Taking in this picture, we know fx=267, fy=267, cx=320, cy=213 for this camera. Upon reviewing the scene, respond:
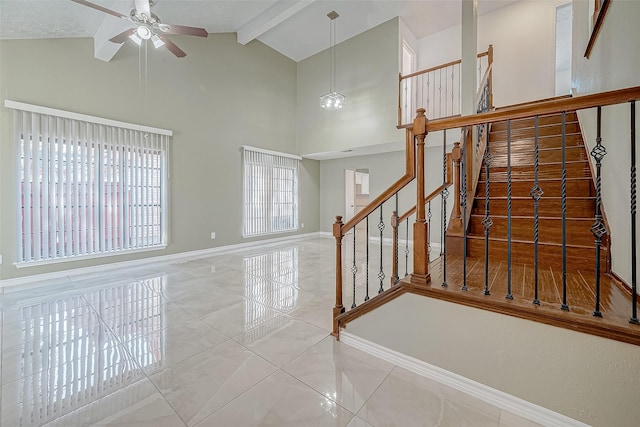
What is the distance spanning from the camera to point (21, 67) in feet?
11.7

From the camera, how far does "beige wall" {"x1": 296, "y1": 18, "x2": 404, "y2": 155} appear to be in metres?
5.82

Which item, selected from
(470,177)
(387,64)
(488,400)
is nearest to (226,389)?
(488,400)

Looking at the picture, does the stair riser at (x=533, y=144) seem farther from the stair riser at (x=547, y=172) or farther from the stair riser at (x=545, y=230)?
the stair riser at (x=545, y=230)

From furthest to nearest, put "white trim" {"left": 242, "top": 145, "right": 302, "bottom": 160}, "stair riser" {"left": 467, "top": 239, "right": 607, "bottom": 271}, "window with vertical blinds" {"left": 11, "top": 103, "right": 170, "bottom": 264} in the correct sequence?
"white trim" {"left": 242, "top": 145, "right": 302, "bottom": 160} → "window with vertical blinds" {"left": 11, "top": 103, "right": 170, "bottom": 264} → "stair riser" {"left": 467, "top": 239, "right": 607, "bottom": 271}

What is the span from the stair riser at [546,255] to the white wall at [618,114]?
0.16m

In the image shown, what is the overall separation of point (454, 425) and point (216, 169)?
5662mm

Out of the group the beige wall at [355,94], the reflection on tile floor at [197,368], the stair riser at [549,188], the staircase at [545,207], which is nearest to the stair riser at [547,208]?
the staircase at [545,207]

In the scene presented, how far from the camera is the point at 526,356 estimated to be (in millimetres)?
1418

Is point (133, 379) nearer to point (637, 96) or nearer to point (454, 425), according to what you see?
point (454, 425)

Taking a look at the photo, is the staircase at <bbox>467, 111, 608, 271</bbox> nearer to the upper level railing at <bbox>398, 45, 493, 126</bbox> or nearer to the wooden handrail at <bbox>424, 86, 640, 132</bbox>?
the wooden handrail at <bbox>424, 86, 640, 132</bbox>

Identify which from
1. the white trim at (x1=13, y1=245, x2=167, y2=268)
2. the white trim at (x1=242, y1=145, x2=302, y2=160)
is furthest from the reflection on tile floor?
the white trim at (x1=242, y1=145, x2=302, y2=160)

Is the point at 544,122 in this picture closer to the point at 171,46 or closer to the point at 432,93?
the point at 432,93

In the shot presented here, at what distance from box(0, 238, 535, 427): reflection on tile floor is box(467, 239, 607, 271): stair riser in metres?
1.27

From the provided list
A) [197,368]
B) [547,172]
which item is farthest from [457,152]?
[197,368]
